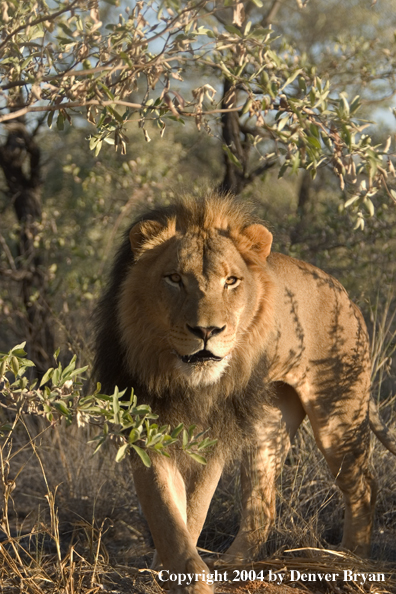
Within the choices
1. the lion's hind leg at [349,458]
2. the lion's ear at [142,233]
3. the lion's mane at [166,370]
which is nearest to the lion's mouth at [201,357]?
the lion's mane at [166,370]

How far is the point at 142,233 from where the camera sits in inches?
138

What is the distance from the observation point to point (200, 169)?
13.1 m

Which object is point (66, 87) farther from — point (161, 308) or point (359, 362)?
point (359, 362)

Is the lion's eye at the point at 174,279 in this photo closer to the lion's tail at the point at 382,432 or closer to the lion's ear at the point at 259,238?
the lion's ear at the point at 259,238

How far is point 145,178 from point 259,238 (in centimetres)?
400

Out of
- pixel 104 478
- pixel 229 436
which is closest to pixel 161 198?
pixel 104 478

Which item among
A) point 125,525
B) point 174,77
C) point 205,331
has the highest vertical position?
point 174,77

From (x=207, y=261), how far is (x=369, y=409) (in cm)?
177

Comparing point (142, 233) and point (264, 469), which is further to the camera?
point (264, 469)

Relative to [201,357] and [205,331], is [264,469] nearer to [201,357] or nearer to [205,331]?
[201,357]

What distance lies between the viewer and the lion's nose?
309cm

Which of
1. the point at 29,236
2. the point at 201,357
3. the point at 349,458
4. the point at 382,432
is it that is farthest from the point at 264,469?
the point at 29,236

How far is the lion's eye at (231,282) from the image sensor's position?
3.36 m

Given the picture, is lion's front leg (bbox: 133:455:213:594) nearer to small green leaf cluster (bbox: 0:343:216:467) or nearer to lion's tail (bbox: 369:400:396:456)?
small green leaf cluster (bbox: 0:343:216:467)
